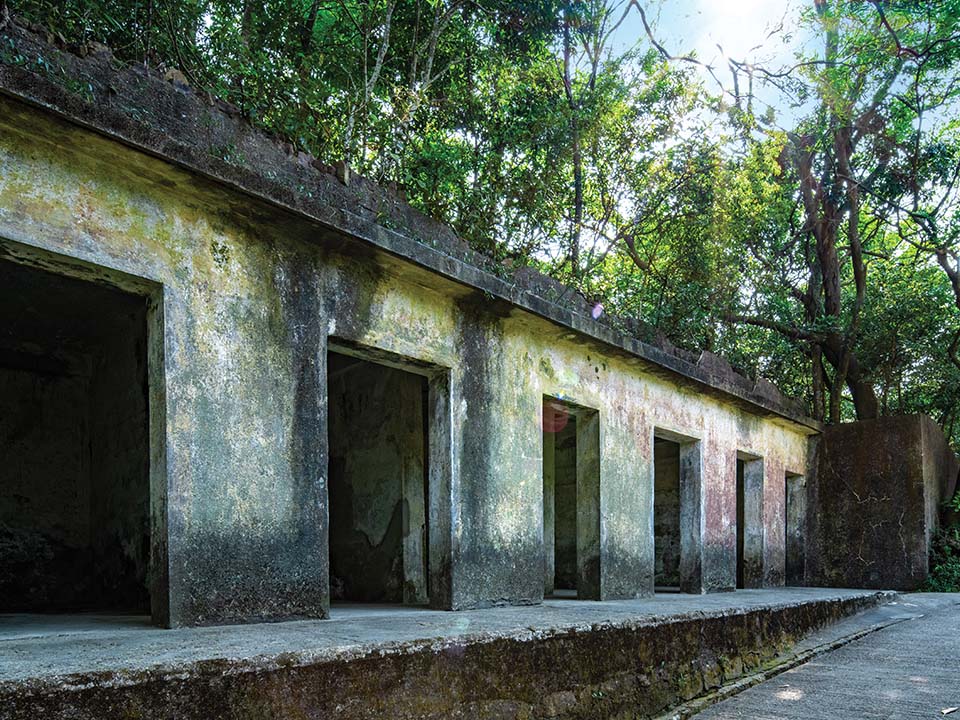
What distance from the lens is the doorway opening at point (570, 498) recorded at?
7.60m

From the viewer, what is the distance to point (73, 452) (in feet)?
23.3

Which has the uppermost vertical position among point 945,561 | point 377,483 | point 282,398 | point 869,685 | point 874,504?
point 282,398

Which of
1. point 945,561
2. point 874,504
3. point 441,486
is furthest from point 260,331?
point 945,561

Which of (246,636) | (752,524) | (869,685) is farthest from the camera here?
(752,524)

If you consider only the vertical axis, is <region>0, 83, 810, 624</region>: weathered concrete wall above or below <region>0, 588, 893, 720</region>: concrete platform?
above

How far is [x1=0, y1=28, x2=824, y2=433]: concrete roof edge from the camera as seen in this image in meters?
3.57

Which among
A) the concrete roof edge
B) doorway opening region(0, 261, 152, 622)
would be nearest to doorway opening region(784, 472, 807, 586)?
the concrete roof edge

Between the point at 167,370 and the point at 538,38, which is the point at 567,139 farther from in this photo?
the point at 167,370

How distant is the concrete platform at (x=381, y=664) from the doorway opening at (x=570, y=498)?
1.59 meters

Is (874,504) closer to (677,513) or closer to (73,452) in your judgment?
(677,513)

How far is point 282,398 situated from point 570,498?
601cm

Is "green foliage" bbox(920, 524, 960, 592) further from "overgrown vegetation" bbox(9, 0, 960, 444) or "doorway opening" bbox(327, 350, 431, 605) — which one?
"doorway opening" bbox(327, 350, 431, 605)

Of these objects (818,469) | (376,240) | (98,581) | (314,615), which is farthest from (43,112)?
(818,469)

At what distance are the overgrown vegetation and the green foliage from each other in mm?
2371
